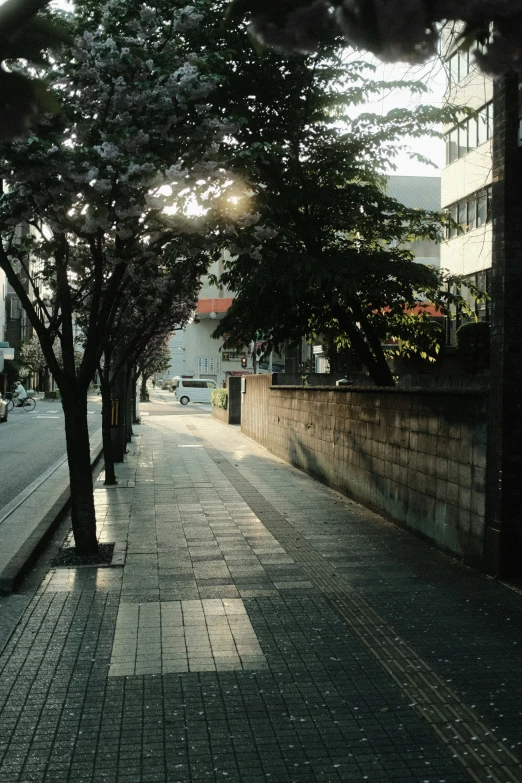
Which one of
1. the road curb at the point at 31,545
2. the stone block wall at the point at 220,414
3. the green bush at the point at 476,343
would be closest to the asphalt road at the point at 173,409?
the stone block wall at the point at 220,414

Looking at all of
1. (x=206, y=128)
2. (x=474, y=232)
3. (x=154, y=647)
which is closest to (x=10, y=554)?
(x=154, y=647)

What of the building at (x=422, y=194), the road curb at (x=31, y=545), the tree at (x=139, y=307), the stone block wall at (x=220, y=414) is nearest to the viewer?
the road curb at (x=31, y=545)

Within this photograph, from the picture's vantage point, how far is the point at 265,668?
17.0ft

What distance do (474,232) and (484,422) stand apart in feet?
59.0

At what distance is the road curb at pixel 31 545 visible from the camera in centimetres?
721

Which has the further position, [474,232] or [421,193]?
[421,193]

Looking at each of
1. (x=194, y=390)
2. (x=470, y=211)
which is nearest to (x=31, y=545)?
(x=470, y=211)

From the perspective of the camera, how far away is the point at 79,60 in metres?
7.69

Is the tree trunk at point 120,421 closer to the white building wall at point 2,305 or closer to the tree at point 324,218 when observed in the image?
the tree at point 324,218

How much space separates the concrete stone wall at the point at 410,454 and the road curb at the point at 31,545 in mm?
3880

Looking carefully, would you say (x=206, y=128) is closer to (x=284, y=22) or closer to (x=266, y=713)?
(x=266, y=713)

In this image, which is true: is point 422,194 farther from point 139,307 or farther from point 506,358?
point 506,358

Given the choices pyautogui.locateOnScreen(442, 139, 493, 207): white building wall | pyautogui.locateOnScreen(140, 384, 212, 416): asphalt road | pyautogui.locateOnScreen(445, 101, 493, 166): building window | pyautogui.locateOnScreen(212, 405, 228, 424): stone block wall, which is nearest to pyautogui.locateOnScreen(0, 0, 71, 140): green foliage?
pyautogui.locateOnScreen(442, 139, 493, 207): white building wall

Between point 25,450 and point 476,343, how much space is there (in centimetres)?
1080
